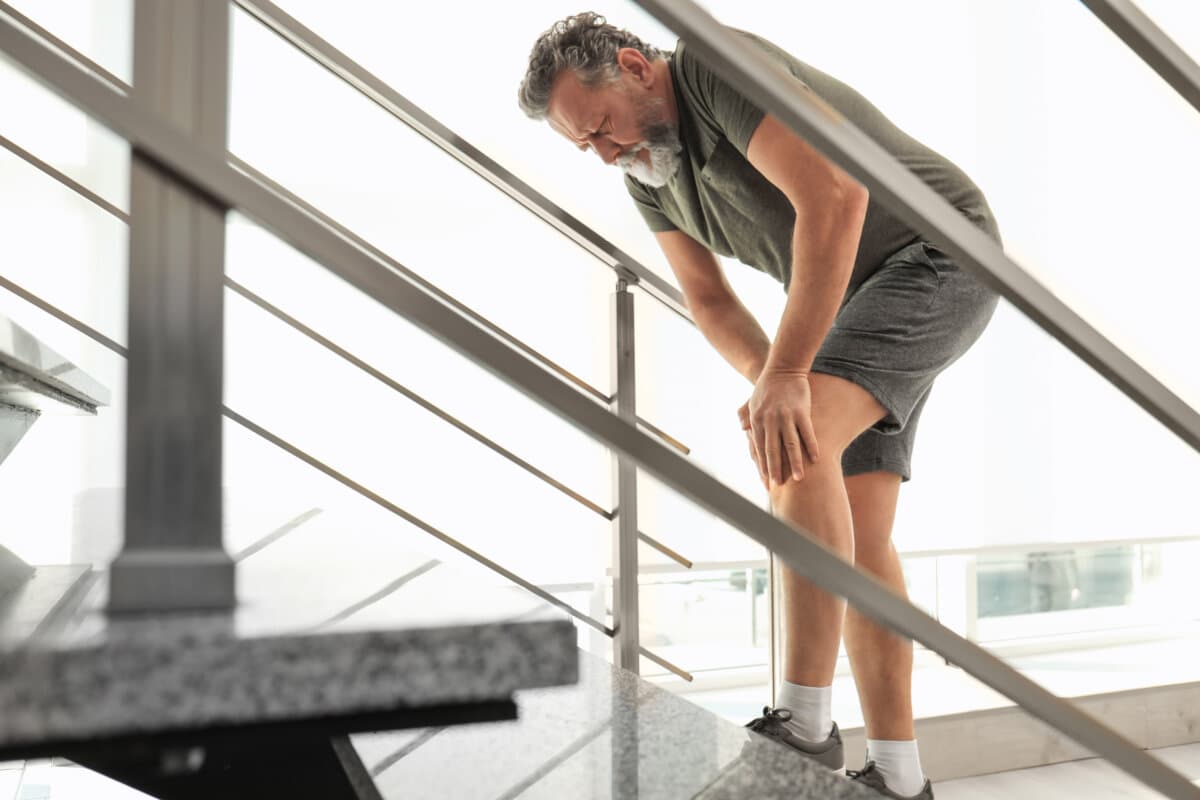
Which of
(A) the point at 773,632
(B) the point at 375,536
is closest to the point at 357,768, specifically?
(B) the point at 375,536

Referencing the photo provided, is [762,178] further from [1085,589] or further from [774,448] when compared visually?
[1085,589]

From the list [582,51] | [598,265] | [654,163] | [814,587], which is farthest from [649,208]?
[598,265]

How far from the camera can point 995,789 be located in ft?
9.21

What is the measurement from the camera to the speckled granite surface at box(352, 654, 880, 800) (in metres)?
0.60

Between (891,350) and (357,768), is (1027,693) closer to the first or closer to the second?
(357,768)

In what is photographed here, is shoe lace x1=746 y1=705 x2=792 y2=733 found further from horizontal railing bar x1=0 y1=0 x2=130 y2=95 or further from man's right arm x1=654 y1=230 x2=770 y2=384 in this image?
horizontal railing bar x1=0 y1=0 x2=130 y2=95

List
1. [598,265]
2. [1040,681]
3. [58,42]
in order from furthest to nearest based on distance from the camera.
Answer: [1040,681] → [598,265] → [58,42]

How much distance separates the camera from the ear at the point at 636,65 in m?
1.28

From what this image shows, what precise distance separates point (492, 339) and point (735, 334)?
101cm

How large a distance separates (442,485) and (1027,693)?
2.52 m

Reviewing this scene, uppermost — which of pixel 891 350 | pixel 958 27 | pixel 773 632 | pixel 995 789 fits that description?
pixel 958 27

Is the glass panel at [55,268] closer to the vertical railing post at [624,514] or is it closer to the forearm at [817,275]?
the vertical railing post at [624,514]

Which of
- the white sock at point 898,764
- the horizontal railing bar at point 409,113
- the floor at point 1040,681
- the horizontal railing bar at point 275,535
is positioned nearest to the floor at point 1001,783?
the floor at point 1040,681

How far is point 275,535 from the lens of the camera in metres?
1.01
